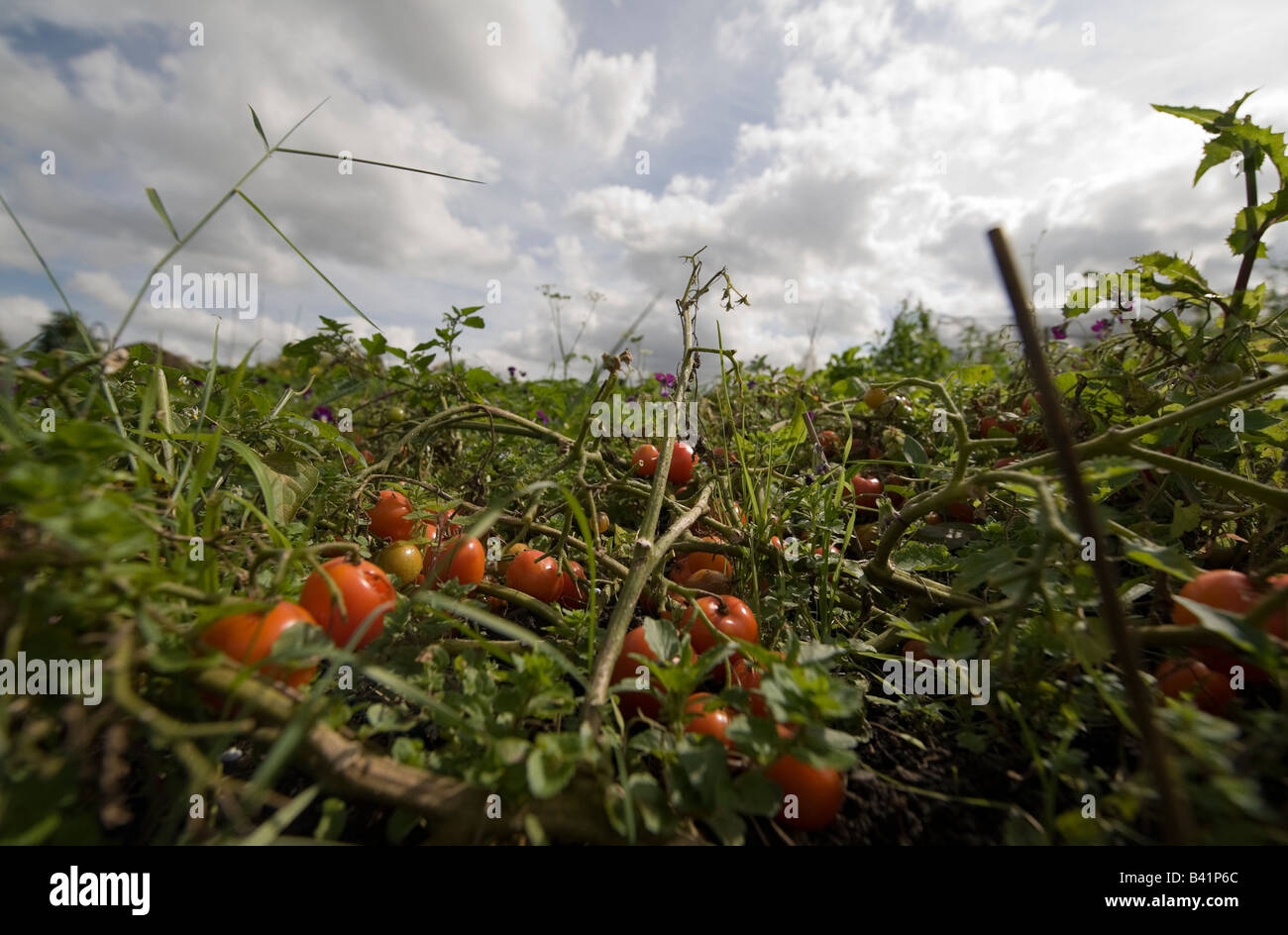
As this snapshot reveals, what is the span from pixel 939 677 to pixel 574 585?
943 millimetres

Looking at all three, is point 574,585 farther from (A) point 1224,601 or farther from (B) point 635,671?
(A) point 1224,601

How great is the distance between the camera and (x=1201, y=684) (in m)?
1.02

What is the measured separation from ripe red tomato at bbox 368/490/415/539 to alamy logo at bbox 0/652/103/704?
973 mm

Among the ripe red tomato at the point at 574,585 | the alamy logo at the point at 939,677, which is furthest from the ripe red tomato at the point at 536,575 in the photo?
the alamy logo at the point at 939,677

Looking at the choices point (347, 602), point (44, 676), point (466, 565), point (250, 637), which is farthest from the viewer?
point (466, 565)

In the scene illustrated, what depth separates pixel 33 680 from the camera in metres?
0.74

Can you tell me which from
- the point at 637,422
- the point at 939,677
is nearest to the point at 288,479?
the point at 637,422

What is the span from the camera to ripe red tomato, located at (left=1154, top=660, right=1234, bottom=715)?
1023 millimetres

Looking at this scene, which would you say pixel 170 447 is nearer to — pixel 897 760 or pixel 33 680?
pixel 33 680

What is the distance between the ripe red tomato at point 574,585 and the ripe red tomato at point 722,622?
1.14 ft

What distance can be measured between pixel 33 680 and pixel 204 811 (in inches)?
11.8

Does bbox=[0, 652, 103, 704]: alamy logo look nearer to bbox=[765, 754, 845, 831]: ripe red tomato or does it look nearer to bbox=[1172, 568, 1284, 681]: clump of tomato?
bbox=[765, 754, 845, 831]: ripe red tomato

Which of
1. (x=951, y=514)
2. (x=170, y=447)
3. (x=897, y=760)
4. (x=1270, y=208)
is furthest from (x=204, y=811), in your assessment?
(x=1270, y=208)
